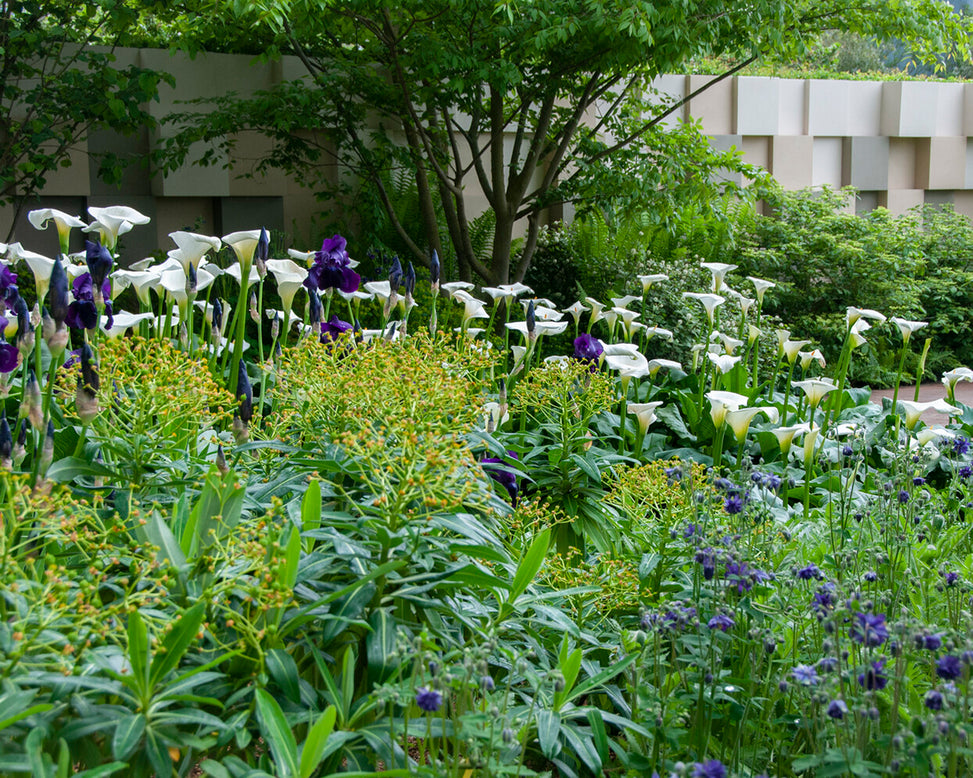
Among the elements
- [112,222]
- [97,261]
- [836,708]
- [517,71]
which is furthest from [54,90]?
[836,708]

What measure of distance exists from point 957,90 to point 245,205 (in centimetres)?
929

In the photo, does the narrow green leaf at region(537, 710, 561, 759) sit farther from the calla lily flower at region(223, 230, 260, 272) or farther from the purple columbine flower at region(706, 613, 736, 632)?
the calla lily flower at region(223, 230, 260, 272)

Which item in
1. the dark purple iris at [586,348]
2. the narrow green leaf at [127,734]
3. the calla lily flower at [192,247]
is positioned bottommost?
the narrow green leaf at [127,734]

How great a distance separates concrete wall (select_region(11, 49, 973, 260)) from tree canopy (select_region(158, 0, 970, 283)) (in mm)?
414

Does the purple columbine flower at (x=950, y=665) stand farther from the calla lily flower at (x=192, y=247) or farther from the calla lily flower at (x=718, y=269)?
the calla lily flower at (x=718, y=269)

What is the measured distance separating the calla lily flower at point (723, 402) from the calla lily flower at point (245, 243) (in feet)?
4.80

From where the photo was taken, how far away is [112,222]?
2.58m

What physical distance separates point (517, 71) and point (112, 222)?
3871 millimetres

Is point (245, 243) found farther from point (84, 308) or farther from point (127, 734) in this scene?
point (127, 734)

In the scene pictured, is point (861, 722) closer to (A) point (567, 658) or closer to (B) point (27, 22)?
(A) point (567, 658)

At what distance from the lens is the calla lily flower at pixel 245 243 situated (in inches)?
93.1

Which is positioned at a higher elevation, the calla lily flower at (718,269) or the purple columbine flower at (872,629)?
the calla lily flower at (718,269)

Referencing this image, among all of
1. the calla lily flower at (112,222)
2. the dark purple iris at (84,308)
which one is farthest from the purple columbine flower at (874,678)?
the calla lily flower at (112,222)

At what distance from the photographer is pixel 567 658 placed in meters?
1.73
